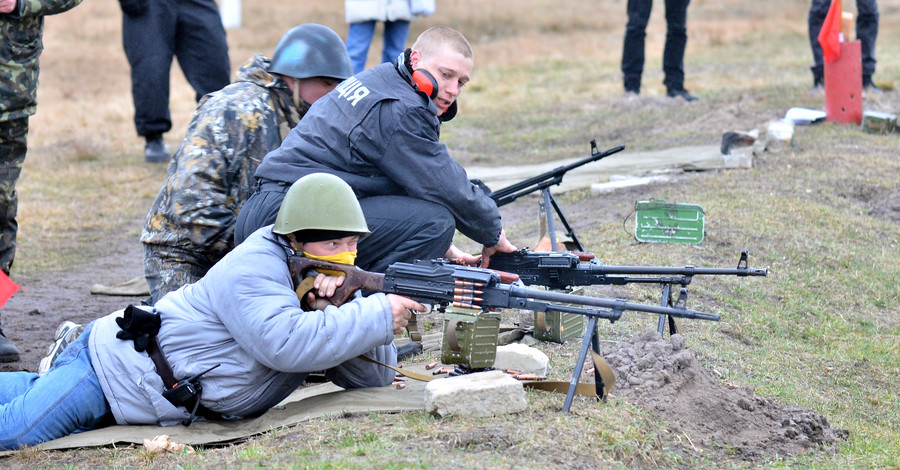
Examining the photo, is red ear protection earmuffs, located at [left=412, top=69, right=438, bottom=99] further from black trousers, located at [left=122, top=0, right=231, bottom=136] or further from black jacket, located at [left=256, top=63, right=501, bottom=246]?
black trousers, located at [left=122, top=0, right=231, bottom=136]

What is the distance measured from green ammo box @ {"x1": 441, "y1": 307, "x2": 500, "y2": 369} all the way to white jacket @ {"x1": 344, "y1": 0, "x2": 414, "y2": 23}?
6.66m

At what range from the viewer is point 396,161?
15.4ft

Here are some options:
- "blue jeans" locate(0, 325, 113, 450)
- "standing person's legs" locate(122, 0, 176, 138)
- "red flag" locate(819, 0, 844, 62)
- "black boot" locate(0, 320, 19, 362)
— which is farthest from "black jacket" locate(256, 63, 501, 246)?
"red flag" locate(819, 0, 844, 62)

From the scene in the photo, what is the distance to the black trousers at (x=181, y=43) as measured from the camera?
9.07 m

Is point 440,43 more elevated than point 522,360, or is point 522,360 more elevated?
point 440,43

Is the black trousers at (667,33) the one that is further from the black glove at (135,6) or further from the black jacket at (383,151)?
the black jacket at (383,151)

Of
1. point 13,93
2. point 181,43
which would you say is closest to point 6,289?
point 13,93

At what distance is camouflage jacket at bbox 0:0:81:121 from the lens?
18.0ft

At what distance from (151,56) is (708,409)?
7.15m

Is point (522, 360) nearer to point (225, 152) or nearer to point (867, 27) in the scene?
point (225, 152)

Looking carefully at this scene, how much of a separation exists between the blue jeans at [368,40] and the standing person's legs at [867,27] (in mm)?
5530

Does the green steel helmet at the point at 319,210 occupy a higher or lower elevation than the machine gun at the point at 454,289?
higher

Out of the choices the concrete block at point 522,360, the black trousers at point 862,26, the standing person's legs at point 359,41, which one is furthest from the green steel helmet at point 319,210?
the black trousers at point 862,26

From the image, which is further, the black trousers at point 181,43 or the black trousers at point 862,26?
the black trousers at point 862,26
